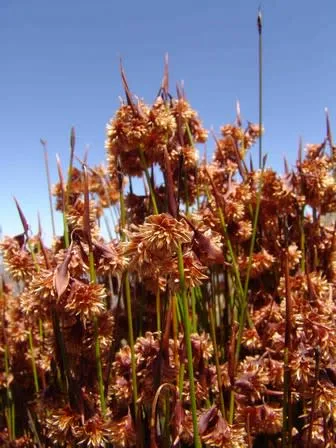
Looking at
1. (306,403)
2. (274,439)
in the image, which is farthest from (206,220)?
(274,439)

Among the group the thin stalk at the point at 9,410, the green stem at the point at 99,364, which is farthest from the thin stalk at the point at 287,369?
the thin stalk at the point at 9,410

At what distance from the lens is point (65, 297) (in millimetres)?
735

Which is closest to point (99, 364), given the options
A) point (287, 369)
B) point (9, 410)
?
point (287, 369)

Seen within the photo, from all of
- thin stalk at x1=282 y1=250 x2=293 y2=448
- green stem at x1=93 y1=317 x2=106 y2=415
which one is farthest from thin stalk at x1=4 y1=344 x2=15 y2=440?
thin stalk at x1=282 y1=250 x2=293 y2=448

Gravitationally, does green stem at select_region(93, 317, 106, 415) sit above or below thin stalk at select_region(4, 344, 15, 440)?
above

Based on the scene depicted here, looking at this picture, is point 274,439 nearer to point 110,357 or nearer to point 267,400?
point 267,400

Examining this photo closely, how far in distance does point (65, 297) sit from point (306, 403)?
1.89ft

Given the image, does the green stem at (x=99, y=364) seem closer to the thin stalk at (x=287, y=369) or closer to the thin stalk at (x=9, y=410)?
the thin stalk at (x=287, y=369)

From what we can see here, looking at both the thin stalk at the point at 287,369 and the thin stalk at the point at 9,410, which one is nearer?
the thin stalk at the point at 287,369

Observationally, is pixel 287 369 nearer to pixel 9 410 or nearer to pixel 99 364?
pixel 99 364

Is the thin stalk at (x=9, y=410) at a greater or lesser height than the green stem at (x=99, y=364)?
lesser

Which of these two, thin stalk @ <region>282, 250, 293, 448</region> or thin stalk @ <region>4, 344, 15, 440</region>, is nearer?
thin stalk @ <region>282, 250, 293, 448</region>

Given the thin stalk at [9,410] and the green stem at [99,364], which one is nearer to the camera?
the green stem at [99,364]

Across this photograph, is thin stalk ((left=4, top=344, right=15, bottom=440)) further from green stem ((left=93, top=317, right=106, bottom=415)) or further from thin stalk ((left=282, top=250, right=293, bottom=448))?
thin stalk ((left=282, top=250, right=293, bottom=448))
